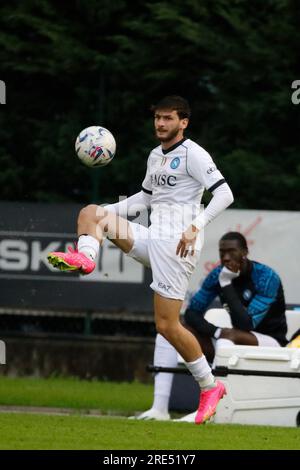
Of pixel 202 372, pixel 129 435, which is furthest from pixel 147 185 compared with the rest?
pixel 129 435

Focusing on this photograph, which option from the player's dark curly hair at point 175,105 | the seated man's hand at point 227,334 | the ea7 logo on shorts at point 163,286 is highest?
the player's dark curly hair at point 175,105

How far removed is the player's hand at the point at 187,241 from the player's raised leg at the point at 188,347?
1.41 feet

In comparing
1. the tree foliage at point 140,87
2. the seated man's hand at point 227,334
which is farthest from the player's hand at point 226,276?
the tree foliage at point 140,87

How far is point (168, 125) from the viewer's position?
1012 centimetres

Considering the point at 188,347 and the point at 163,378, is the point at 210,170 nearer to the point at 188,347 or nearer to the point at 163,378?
the point at 188,347

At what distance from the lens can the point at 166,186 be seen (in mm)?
10078

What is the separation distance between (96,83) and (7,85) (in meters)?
1.18

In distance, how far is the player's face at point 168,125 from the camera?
10117 millimetres

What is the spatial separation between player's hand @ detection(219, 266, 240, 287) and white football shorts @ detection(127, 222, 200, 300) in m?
2.39

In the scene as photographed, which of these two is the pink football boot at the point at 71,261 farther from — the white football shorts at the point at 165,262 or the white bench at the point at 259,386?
the white bench at the point at 259,386

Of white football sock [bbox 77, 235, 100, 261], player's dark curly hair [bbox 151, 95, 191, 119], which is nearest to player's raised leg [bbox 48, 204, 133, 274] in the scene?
white football sock [bbox 77, 235, 100, 261]

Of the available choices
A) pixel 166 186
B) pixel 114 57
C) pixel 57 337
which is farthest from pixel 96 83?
pixel 166 186

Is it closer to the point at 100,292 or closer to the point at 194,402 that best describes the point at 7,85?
the point at 100,292

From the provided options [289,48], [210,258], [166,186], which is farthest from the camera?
[289,48]
